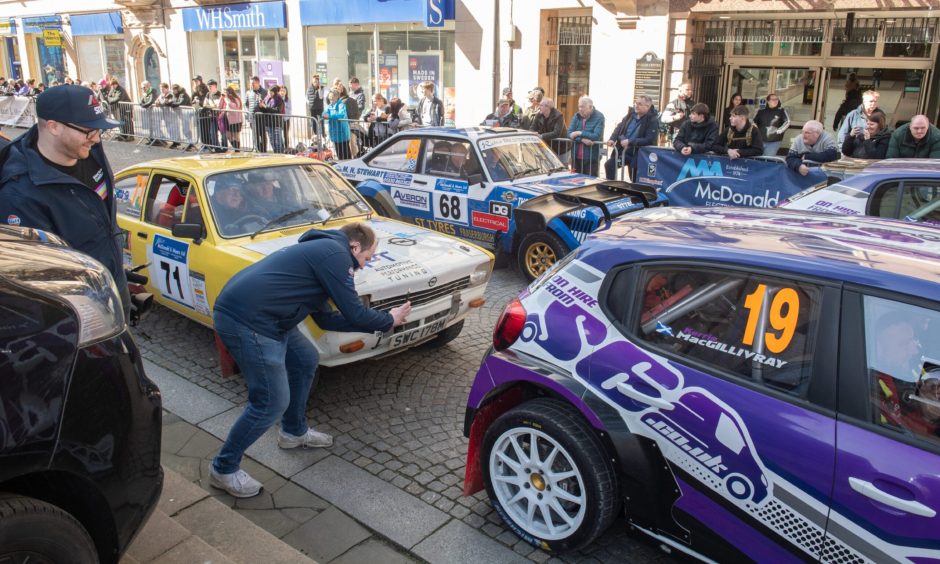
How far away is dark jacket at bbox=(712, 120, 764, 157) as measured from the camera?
9.64m

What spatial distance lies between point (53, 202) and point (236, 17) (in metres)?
22.0

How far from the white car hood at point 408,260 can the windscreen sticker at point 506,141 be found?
2708 millimetres

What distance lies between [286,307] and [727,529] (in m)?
2.38

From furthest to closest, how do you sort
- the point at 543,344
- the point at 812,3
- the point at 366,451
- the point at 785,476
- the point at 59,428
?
the point at 812,3
the point at 366,451
the point at 543,344
the point at 785,476
the point at 59,428

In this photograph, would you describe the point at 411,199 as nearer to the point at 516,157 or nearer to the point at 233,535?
the point at 516,157

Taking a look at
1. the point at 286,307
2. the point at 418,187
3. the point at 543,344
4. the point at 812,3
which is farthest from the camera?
the point at 812,3

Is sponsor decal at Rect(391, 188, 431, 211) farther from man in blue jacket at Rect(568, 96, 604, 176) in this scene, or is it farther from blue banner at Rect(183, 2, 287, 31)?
blue banner at Rect(183, 2, 287, 31)

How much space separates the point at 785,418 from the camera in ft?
8.88

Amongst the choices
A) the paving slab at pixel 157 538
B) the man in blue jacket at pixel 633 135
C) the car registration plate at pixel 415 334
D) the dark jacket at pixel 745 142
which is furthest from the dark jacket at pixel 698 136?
the paving slab at pixel 157 538

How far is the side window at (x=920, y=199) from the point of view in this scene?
18.3ft

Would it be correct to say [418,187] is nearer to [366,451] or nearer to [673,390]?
[366,451]

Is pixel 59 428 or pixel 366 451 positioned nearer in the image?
pixel 59 428

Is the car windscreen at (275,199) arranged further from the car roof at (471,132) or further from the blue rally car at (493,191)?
the car roof at (471,132)

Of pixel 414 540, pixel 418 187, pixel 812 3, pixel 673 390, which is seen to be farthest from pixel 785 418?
pixel 812 3
